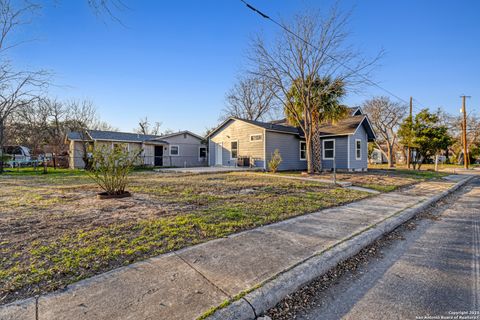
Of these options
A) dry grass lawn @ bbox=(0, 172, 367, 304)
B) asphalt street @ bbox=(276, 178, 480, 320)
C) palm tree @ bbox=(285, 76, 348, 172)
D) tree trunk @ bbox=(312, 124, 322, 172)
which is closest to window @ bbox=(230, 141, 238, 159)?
palm tree @ bbox=(285, 76, 348, 172)

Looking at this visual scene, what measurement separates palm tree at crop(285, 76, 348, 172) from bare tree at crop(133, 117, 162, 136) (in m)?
33.2

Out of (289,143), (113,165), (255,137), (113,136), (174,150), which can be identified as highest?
(113,136)

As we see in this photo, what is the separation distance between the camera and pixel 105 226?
3.90m

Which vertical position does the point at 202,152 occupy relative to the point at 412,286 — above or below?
above

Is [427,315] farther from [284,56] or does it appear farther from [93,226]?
[284,56]

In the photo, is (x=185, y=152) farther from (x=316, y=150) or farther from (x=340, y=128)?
(x=340, y=128)

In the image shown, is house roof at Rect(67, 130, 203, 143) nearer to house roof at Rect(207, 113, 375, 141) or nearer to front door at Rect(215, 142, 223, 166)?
front door at Rect(215, 142, 223, 166)

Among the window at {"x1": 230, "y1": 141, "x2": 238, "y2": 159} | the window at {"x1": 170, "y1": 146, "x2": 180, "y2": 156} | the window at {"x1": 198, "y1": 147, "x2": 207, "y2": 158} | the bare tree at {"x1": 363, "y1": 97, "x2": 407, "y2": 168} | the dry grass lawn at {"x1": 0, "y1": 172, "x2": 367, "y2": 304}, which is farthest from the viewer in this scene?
the bare tree at {"x1": 363, "y1": 97, "x2": 407, "y2": 168}

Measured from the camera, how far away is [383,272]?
2.80m

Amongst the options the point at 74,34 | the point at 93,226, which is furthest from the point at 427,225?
the point at 74,34

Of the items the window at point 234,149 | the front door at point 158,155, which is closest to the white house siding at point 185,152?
the front door at point 158,155

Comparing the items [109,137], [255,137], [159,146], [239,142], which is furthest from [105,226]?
[159,146]

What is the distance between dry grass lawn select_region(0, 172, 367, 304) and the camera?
2463 millimetres

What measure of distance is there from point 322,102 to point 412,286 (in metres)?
13.8
